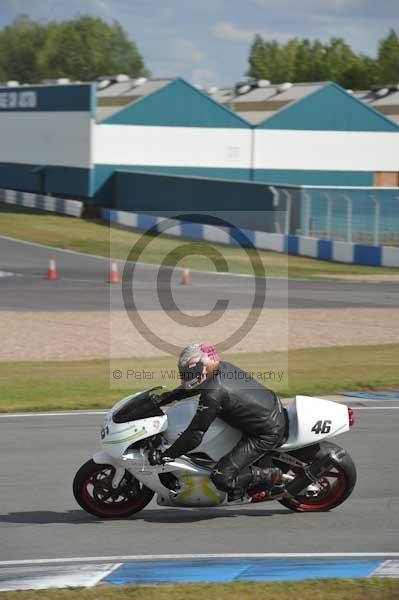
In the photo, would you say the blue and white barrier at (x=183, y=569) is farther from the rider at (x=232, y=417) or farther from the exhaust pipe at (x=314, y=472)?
the exhaust pipe at (x=314, y=472)

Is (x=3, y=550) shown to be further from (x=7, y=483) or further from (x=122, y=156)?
(x=122, y=156)

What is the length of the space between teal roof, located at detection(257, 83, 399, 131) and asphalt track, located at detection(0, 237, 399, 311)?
25.5 meters

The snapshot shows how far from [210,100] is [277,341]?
3846 centimetres

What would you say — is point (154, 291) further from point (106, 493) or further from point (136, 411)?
point (136, 411)

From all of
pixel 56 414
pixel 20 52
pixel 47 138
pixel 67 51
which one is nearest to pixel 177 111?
pixel 47 138

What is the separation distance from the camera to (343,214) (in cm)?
3938

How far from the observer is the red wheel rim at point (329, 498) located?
9195 millimetres

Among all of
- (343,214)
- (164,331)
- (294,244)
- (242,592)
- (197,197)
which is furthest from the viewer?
(197,197)

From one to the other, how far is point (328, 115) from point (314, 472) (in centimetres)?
5390

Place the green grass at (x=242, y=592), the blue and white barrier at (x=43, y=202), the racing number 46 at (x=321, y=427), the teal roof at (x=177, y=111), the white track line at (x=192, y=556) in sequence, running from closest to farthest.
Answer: the green grass at (x=242, y=592)
the white track line at (x=192, y=556)
the racing number 46 at (x=321, y=427)
the blue and white barrier at (x=43, y=202)
the teal roof at (x=177, y=111)

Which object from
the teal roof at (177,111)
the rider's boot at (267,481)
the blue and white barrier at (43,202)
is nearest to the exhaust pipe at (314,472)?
the rider's boot at (267,481)

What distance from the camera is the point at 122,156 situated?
55.9 metres

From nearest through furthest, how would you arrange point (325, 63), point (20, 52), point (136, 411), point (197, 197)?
1. point (136, 411)
2. point (197, 197)
3. point (325, 63)
4. point (20, 52)

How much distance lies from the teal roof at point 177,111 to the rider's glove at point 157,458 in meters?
48.0
